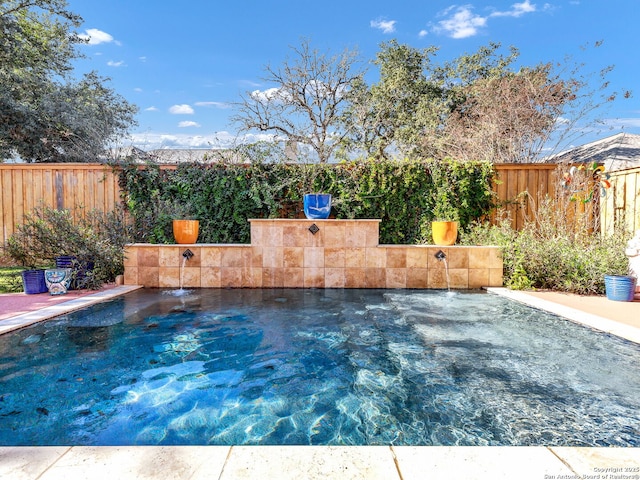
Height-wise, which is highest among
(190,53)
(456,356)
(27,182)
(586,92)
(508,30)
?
(508,30)

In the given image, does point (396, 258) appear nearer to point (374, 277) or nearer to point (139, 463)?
point (374, 277)

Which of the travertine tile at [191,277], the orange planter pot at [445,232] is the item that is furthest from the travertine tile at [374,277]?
the travertine tile at [191,277]

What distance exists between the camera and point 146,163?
6.85 meters

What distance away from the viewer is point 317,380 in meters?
2.28

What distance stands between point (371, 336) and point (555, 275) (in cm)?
338

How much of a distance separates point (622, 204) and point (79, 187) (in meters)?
9.48

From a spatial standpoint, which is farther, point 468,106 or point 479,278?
point 468,106

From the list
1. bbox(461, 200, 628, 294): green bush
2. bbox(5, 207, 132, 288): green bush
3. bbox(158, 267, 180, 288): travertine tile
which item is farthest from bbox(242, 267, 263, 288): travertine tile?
bbox(461, 200, 628, 294): green bush

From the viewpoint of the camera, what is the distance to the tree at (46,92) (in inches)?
384

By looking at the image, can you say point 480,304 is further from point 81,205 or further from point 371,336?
point 81,205

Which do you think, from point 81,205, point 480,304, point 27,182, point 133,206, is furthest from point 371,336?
point 27,182

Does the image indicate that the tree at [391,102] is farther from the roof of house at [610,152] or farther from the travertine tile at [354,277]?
the travertine tile at [354,277]

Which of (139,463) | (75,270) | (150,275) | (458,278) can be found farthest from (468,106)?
(139,463)

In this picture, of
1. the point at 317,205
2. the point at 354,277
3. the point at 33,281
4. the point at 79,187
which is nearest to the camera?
the point at 33,281
